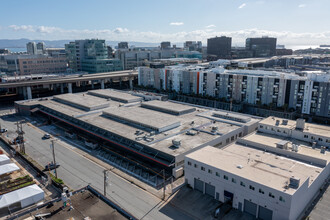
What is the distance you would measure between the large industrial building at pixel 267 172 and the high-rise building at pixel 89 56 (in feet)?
481

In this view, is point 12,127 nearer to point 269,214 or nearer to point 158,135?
point 158,135

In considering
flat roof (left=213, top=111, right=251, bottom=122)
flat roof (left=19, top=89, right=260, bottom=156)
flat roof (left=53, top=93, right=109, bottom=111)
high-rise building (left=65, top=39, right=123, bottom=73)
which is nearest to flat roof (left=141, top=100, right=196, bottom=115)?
flat roof (left=19, top=89, right=260, bottom=156)

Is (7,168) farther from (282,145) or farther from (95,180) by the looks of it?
(282,145)

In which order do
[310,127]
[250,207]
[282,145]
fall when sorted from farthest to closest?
[310,127] → [282,145] → [250,207]

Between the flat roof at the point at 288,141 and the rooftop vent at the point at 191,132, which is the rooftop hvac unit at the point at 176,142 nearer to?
the rooftop vent at the point at 191,132

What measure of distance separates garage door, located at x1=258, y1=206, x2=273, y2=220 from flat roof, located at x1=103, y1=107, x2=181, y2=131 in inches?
1299

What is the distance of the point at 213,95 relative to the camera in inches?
4779

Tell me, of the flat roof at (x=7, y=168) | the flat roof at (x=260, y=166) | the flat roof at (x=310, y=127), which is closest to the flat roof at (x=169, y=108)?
the flat roof at (x=310, y=127)

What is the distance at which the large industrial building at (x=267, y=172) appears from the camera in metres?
41.2

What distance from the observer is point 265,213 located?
42.7 m

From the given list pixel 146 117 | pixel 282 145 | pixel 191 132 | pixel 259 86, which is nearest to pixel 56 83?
pixel 146 117

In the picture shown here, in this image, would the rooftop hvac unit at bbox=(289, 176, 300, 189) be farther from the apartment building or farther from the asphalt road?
the apartment building

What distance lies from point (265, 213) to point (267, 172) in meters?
7.09

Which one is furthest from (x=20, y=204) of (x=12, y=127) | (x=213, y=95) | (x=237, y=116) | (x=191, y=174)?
(x=213, y=95)
